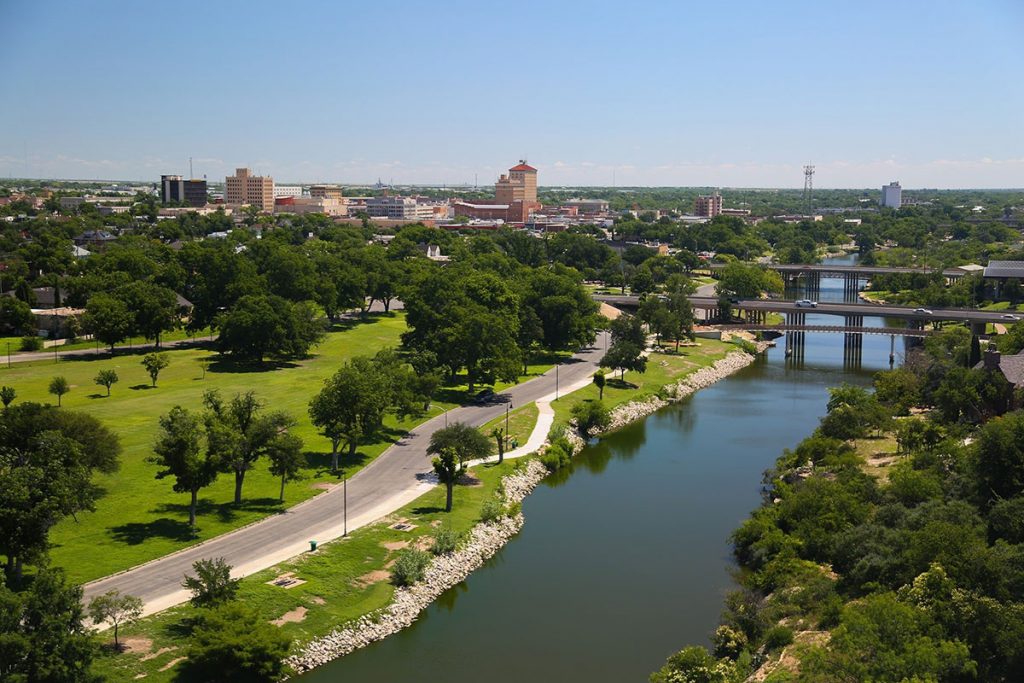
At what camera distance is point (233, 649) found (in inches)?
1113

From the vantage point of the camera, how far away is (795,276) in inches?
5910

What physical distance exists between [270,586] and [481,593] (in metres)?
7.75

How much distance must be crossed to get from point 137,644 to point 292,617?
4.80m

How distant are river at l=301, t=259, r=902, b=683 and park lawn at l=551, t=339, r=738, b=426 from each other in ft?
11.0

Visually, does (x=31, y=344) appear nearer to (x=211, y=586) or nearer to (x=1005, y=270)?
(x=211, y=586)

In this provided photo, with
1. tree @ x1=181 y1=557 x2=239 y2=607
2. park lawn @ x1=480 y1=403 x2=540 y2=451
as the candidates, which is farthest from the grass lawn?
tree @ x1=181 y1=557 x2=239 y2=607

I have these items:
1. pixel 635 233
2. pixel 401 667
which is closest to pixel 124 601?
pixel 401 667

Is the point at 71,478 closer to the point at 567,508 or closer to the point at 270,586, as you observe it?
the point at 270,586

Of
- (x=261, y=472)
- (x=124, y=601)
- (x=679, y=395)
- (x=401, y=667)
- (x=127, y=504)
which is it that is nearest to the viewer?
(x=124, y=601)

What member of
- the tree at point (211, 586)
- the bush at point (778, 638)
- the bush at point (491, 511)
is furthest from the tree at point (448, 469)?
the bush at point (778, 638)

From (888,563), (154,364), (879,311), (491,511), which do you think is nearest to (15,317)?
(154,364)

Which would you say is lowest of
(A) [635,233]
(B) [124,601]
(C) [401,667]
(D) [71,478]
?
(C) [401,667]

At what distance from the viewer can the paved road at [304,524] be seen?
3278 centimetres

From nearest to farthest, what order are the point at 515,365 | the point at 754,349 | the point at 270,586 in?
the point at 270,586, the point at 515,365, the point at 754,349
